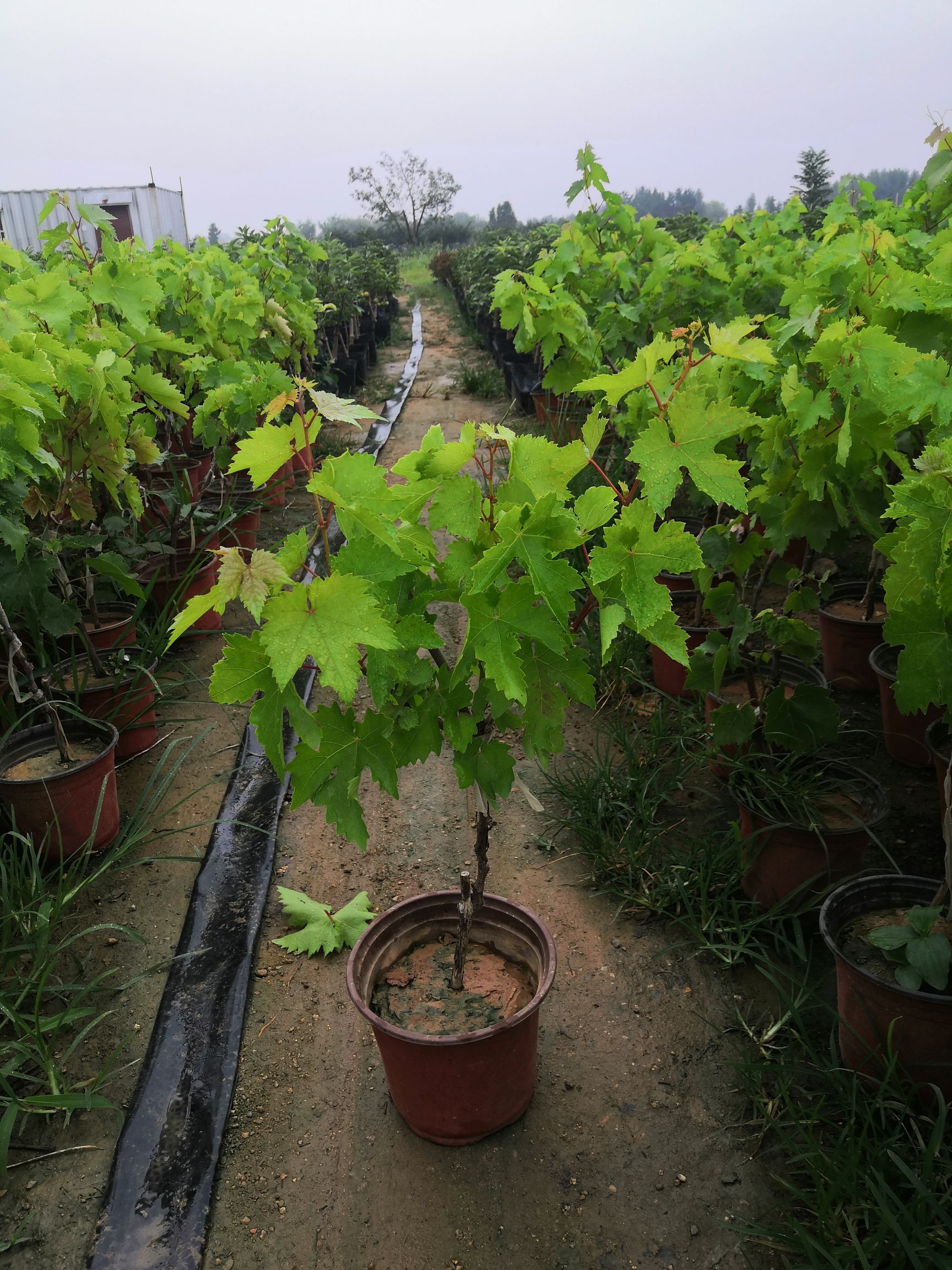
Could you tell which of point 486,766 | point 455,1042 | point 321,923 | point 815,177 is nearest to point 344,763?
point 486,766

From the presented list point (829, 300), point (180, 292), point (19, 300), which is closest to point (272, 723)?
point (19, 300)

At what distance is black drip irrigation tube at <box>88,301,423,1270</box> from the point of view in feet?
5.60

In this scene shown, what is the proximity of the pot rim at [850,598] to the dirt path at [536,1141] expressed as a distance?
145 centimetres

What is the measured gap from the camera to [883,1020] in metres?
1.76

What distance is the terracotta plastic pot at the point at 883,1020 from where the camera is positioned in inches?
66.6

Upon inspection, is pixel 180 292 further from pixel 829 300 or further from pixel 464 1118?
pixel 464 1118

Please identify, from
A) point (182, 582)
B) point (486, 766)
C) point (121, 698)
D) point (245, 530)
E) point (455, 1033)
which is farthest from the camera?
point (245, 530)

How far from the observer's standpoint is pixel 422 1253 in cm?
167

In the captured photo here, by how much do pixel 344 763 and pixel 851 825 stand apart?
157 cm

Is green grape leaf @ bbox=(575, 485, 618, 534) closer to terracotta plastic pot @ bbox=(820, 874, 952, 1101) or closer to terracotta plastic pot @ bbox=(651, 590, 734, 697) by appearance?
terracotta plastic pot @ bbox=(820, 874, 952, 1101)

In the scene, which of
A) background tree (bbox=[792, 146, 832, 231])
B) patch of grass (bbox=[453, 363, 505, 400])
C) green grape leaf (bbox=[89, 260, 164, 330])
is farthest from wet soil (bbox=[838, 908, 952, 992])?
background tree (bbox=[792, 146, 832, 231])

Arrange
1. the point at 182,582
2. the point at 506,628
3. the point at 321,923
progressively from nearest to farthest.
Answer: the point at 506,628, the point at 321,923, the point at 182,582

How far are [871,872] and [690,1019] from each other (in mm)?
644

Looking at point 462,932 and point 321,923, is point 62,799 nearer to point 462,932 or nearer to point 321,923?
point 321,923
